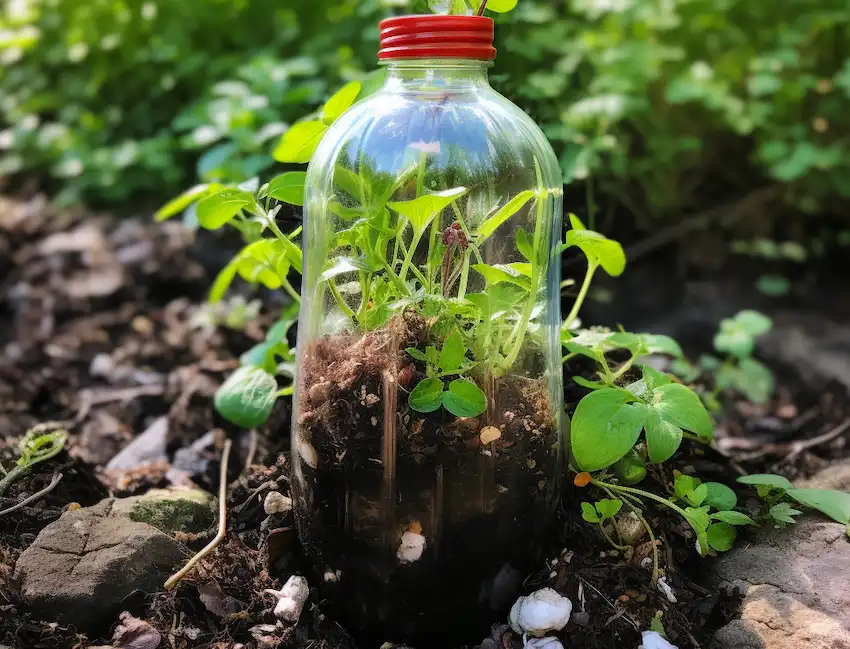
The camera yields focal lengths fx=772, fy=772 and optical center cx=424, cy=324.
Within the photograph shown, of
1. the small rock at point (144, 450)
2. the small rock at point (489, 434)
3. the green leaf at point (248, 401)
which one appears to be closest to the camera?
the small rock at point (489, 434)

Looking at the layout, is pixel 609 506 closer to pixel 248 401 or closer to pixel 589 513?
pixel 589 513

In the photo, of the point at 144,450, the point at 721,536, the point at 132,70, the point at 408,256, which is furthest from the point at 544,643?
the point at 132,70

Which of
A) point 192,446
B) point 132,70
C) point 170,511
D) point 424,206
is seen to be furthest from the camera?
point 132,70

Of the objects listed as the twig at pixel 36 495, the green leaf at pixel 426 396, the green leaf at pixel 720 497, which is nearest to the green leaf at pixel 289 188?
the green leaf at pixel 426 396

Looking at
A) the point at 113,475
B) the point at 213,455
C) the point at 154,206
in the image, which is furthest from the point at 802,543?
the point at 154,206

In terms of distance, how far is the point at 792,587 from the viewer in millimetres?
1231

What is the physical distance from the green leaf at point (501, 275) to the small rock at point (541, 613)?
0.47 meters

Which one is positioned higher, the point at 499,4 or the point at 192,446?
the point at 499,4

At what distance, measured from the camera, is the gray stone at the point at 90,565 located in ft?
3.75

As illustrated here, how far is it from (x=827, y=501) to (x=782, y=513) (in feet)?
0.30

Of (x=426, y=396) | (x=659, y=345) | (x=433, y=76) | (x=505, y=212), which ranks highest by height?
(x=433, y=76)

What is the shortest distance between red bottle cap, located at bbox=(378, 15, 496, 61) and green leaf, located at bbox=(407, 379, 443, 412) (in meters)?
0.46

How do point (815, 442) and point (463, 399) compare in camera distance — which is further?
point (815, 442)

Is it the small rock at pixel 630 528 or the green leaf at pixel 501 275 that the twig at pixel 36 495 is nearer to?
the green leaf at pixel 501 275
